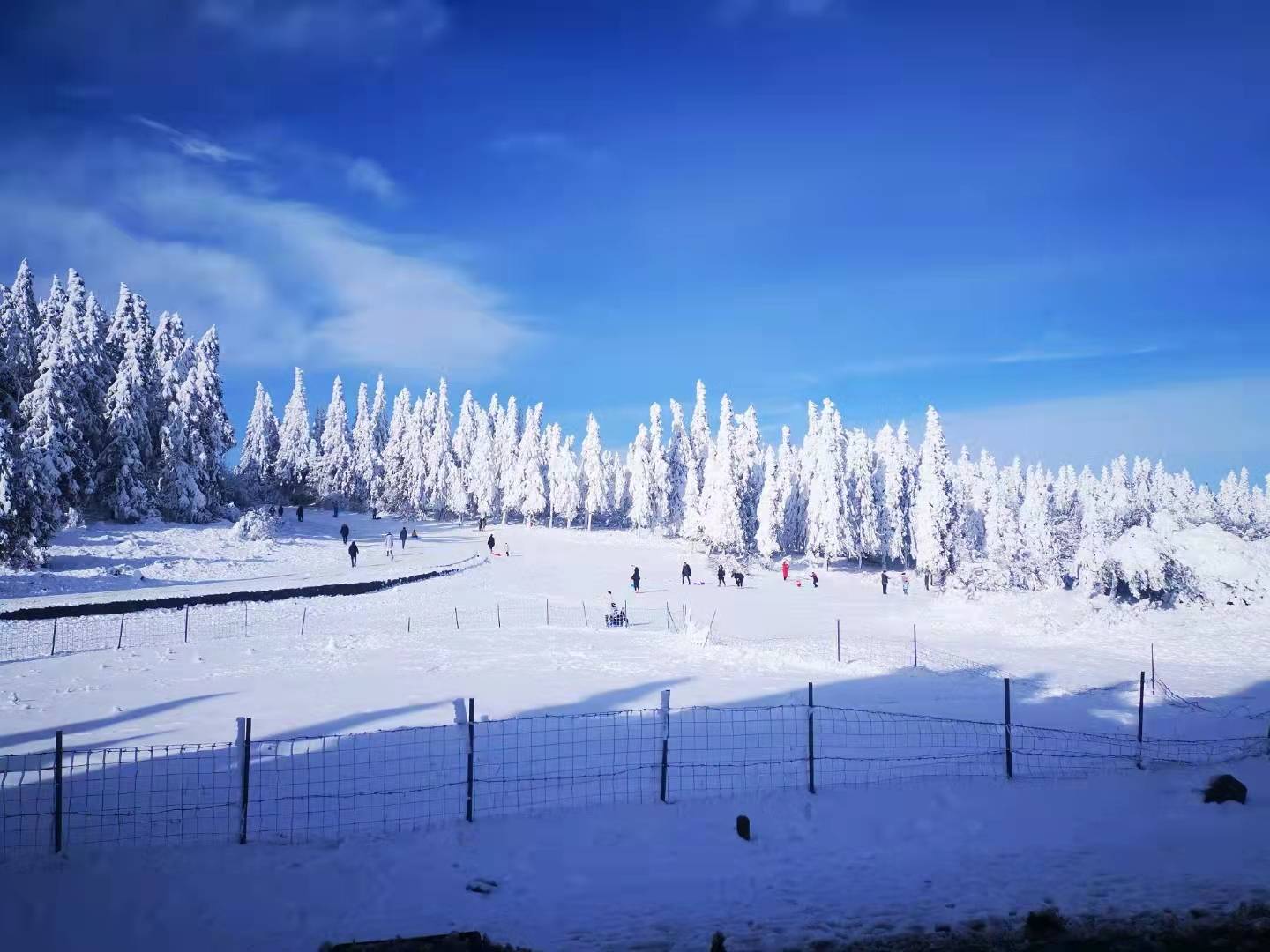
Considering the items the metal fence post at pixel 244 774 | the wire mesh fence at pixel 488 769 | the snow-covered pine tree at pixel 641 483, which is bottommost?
the wire mesh fence at pixel 488 769

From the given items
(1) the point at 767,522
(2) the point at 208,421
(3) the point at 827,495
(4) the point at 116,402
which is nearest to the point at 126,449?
(4) the point at 116,402

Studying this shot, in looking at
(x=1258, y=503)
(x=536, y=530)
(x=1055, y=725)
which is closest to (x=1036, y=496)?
(x=536, y=530)

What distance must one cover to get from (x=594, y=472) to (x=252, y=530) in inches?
1855

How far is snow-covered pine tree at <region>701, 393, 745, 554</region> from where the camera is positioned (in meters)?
65.1

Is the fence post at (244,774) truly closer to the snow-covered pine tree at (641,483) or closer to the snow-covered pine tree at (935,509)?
the snow-covered pine tree at (935,509)

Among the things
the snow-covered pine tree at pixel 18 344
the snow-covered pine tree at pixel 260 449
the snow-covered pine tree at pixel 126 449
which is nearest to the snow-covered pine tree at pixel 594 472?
Answer: the snow-covered pine tree at pixel 260 449

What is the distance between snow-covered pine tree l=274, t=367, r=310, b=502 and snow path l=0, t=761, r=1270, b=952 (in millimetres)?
88188

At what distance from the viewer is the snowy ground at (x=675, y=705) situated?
761cm

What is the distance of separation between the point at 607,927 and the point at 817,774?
18.4 ft

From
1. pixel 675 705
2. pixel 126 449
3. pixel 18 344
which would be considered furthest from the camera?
pixel 126 449

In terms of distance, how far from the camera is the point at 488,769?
39.3ft

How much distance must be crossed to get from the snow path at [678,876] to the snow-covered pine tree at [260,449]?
8260 centimetres

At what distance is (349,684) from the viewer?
19094 mm

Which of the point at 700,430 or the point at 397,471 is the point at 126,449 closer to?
the point at 397,471
